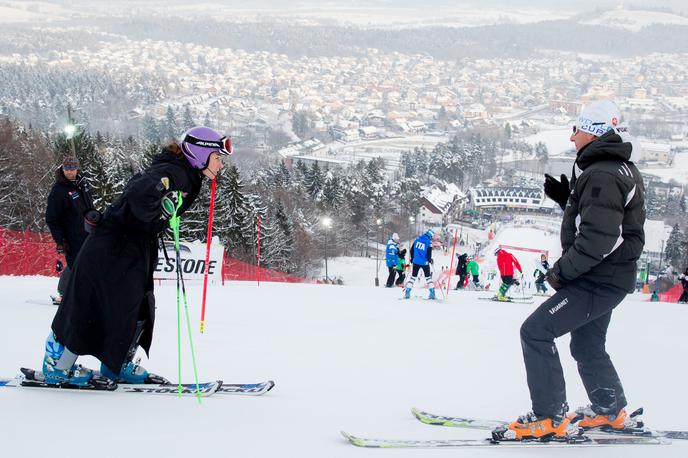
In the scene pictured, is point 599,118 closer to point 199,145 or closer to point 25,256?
point 199,145

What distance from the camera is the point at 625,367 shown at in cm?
497

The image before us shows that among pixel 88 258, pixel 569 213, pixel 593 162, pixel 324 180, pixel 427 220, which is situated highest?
pixel 593 162

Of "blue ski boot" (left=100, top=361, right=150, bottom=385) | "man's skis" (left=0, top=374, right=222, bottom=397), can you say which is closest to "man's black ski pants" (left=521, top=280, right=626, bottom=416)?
"man's skis" (left=0, top=374, right=222, bottom=397)

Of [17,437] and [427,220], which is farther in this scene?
[427,220]

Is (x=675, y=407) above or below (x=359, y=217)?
above

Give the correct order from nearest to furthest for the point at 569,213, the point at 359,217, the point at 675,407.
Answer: the point at 569,213
the point at 675,407
the point at 359,217

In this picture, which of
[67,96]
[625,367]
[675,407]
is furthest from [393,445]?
[67,96]

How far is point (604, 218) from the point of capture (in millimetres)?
2586

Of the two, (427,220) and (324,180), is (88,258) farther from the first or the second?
(427,220)

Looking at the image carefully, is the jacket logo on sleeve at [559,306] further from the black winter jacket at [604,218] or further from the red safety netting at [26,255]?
the red safety netting at [26,255]

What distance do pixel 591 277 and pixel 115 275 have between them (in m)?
2.24

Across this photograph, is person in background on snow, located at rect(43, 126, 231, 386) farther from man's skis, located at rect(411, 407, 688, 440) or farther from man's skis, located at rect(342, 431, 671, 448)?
man's skis, located at rect(411, 407, 688, 440)

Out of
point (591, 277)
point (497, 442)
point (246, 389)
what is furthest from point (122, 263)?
point (591, 277)

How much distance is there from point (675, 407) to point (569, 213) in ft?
6.34
